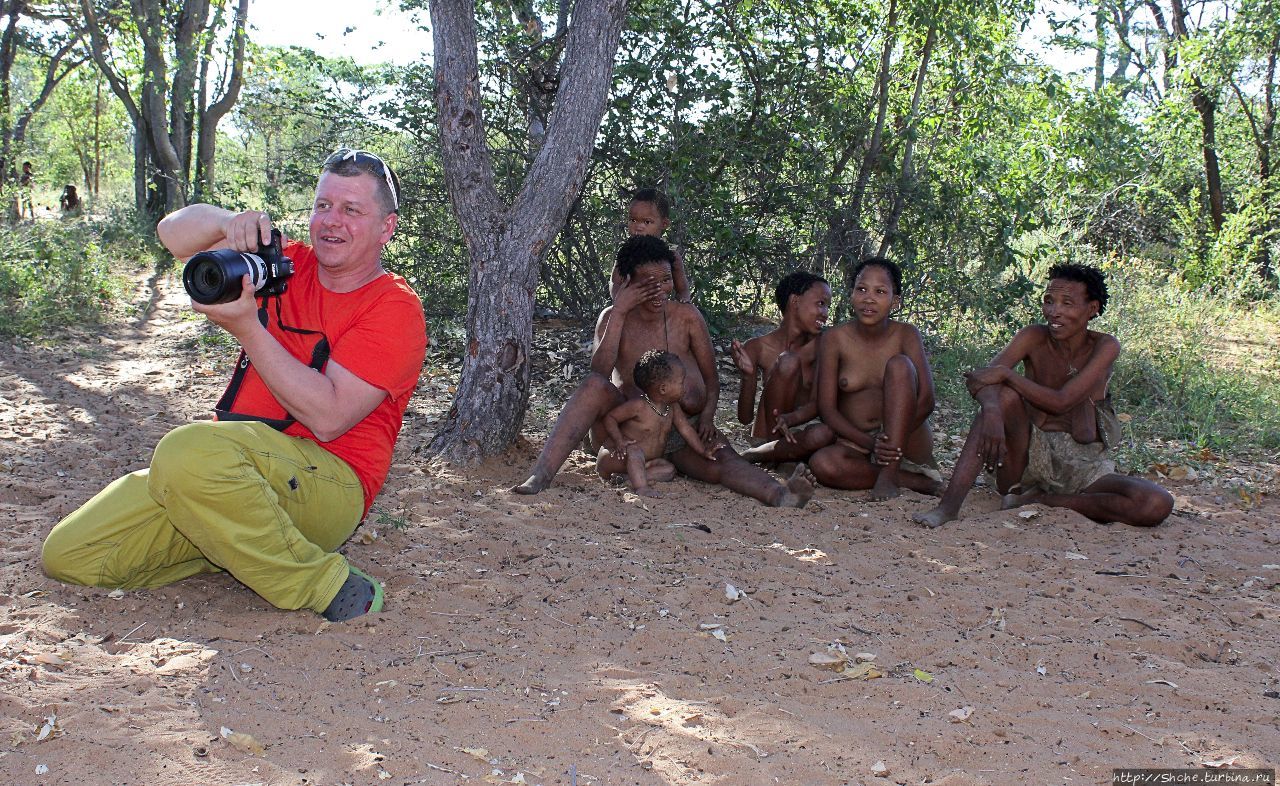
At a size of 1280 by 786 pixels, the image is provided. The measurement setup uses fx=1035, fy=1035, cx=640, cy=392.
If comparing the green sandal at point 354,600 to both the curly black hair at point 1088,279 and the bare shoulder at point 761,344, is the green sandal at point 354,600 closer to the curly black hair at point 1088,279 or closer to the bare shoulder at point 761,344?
the bare shoulder at point 761,344

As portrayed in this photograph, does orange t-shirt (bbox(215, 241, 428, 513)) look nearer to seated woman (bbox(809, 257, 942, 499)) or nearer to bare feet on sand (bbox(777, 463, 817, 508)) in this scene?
bare feet on sand (bbox(777, 463, 817, 508))

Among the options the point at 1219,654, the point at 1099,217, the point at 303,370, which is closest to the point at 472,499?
the point at 303,370

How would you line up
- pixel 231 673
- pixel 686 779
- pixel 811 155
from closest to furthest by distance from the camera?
pixel 686 779, pixel 231 673, pixel 811 155

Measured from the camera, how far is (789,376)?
514 cm

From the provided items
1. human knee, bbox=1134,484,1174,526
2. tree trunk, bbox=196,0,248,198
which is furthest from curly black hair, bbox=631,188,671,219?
tree trunk, bbox=196,0,248,198

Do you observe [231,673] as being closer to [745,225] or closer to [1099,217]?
[745,225]

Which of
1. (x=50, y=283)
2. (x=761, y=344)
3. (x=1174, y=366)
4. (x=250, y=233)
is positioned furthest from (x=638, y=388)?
(x=50, y=283)

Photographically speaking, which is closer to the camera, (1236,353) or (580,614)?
(580,614)

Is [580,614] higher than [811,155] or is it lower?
lower

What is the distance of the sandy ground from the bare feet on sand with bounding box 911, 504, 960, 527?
0.05m

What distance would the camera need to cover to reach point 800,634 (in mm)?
3111

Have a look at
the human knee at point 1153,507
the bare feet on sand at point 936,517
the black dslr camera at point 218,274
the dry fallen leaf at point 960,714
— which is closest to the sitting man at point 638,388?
the bare feet on sand at point 936,517

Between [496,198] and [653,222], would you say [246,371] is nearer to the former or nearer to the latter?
[496,198]

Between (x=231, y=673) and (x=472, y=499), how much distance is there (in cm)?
188
